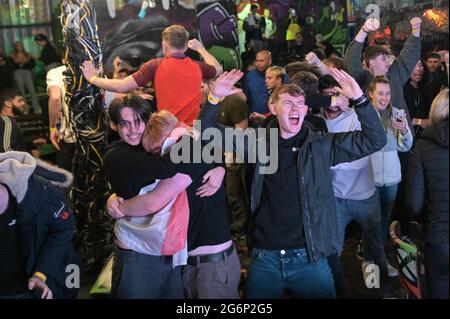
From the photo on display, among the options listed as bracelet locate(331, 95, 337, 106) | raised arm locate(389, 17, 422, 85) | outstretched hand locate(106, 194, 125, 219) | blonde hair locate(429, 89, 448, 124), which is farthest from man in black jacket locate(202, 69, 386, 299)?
raised arm locate(389, 17, 422, 85)

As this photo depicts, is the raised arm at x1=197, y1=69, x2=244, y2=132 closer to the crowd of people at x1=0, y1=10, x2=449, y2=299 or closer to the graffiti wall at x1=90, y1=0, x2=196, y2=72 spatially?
the crowd of people at x1=0, y1=10, x2=449, y2=299

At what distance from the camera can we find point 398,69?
361cm

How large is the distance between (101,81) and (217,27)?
4279 millimetres

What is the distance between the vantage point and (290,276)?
7.29 feet

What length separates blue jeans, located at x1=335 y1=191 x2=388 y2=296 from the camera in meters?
2.97

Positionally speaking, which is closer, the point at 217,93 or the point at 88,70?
the point at 217,93

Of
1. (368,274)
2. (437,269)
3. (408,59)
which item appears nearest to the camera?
(437,269)

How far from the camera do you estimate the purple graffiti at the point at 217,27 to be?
7184 millimetres

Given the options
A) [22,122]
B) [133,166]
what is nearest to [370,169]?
[133,166]

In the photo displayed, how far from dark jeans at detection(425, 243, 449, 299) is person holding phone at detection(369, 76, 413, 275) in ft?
3.95

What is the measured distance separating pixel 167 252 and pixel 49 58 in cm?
514

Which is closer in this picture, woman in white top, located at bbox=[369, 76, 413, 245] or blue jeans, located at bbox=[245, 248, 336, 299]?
blue jeans, located at bbox=[245, 248, 336, 299]

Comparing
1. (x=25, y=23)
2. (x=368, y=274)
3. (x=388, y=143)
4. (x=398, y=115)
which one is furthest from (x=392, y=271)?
(x=25, y=23)

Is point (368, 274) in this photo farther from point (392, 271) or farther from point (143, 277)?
point (143, 277)
